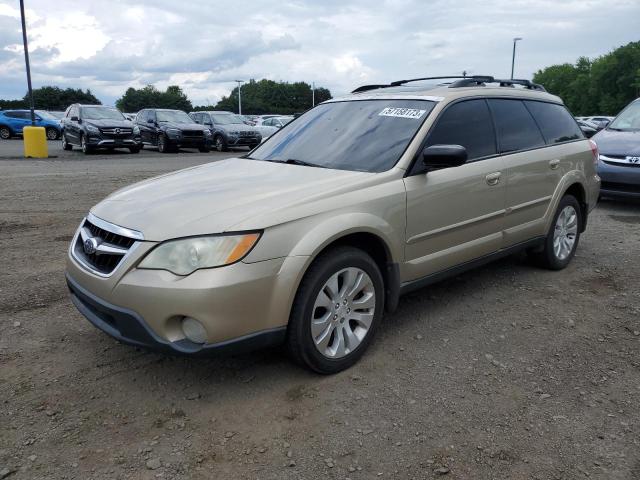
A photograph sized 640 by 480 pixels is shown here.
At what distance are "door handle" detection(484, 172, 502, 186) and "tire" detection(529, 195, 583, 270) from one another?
1116 millimetres

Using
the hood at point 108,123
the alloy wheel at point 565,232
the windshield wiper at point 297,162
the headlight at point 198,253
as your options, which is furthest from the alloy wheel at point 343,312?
the hood at point 108,123

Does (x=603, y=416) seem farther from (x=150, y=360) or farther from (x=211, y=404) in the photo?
(x=150, y=360)

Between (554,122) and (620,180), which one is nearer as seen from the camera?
(554,122)

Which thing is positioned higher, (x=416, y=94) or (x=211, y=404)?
(x=416, y=94)

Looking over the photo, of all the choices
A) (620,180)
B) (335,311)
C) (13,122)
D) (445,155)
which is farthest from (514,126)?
(13,122)

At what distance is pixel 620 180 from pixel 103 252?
299 inches

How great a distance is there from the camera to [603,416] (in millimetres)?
2879

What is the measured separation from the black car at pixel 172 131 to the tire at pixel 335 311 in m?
18.3

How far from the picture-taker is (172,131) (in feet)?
67.6

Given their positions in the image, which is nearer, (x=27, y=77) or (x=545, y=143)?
(x=545, y=143)

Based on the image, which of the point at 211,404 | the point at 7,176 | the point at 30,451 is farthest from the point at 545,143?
the point at 7,176

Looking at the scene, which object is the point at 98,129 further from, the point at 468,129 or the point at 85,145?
the point at 468,129

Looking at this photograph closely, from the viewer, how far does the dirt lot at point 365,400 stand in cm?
252

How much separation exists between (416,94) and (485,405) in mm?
2319
